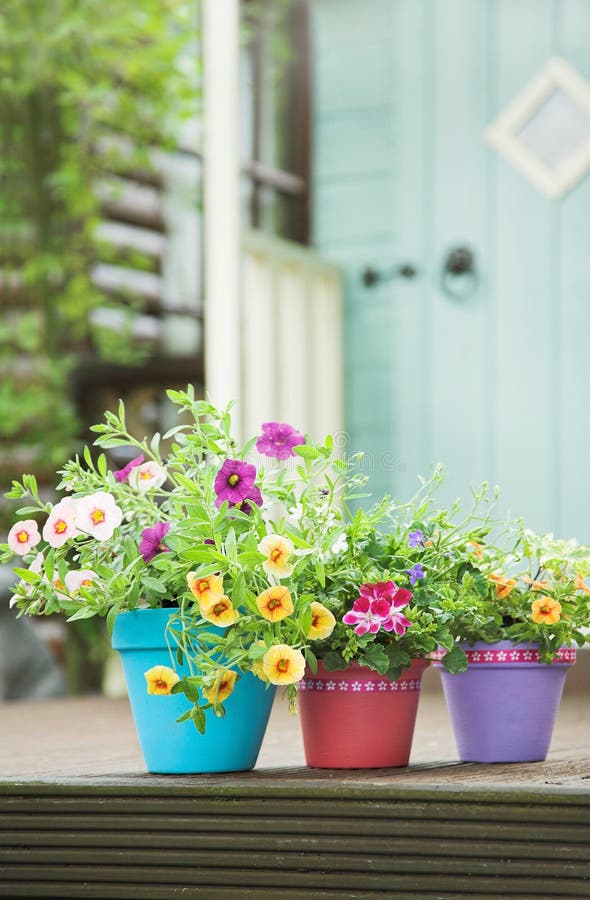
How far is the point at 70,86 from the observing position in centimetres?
419

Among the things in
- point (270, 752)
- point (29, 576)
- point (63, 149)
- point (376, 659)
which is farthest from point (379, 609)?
point (63, 149)

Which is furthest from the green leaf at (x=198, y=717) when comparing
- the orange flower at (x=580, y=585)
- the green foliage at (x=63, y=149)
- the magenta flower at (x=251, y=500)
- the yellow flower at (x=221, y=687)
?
the green foliage at (x=63, y=149)

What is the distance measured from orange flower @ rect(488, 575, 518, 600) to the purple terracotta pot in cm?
6

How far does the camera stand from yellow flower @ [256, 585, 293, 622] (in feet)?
4.42

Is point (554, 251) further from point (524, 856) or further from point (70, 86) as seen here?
point (524, 856)

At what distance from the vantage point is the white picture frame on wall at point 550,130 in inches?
145

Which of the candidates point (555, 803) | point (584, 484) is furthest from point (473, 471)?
point (555, 803)

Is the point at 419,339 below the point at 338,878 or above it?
above

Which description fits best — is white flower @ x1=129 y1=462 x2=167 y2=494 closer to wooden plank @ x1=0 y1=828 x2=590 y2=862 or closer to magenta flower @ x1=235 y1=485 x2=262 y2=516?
magenta flower @ x1=235 y1=485 x2=262 y2=516

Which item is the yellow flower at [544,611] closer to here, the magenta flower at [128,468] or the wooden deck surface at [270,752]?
the wooden deck surface at [270,752]

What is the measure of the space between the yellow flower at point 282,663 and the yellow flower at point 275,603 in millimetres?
32

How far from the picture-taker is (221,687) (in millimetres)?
1373

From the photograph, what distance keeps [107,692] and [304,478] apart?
103 inches

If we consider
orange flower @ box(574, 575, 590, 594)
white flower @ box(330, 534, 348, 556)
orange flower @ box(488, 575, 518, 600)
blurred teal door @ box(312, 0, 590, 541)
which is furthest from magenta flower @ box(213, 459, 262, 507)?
blurred teal door @ box(312, 0, 590, 541)
